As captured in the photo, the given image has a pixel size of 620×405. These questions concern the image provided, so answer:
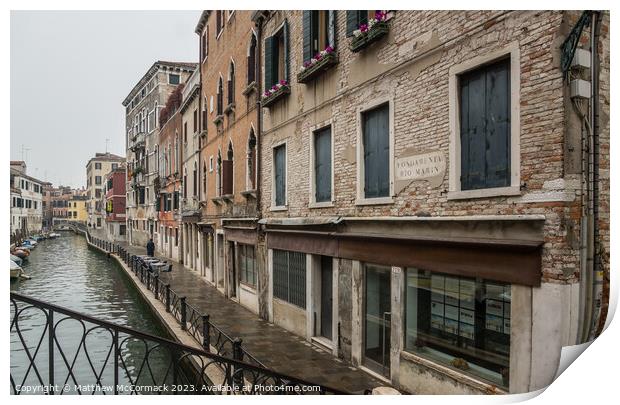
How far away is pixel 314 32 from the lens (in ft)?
28.5

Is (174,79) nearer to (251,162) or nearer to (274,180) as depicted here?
(251,162)

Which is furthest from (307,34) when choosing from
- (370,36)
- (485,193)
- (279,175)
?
(485,193)

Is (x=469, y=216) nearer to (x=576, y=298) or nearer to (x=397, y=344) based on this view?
(x=576, y=298)

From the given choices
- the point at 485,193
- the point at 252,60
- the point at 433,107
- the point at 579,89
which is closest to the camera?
the point at 579,89

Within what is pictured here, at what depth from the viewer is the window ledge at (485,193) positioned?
15.1 ft

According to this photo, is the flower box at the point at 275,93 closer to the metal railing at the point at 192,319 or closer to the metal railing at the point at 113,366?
the metal railing at the point at 192,319

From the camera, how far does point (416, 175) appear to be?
594 centimetres

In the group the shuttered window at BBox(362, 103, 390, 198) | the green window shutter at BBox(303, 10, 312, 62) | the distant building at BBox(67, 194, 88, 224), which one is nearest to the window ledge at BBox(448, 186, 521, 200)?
the shuttered window at BBox(362, 103, 390, 198)

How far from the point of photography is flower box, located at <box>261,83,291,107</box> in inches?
378

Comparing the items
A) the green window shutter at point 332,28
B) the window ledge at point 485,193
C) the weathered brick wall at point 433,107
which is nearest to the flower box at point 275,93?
the weathered brick wall at point 433,107

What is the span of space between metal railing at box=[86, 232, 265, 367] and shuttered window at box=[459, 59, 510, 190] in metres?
3.34

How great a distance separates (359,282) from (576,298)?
135 inches

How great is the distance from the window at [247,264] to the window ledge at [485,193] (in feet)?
24.0

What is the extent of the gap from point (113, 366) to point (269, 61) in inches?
284
